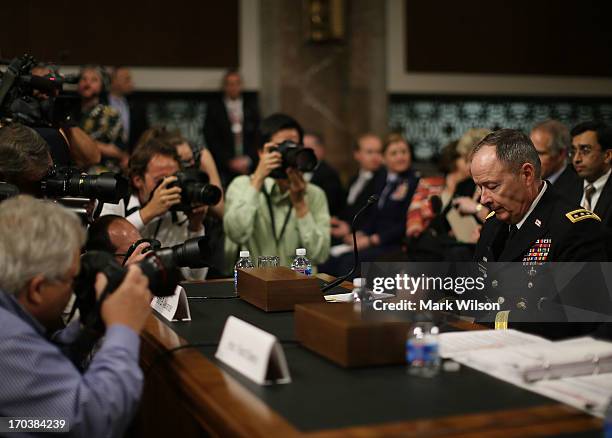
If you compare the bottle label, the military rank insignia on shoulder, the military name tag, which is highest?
the military rank insignia on shoulder

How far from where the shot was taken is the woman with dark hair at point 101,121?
5.45 meters

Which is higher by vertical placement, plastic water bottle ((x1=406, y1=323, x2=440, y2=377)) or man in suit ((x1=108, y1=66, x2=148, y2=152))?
man in suit ((x1=108, y1=66, x2=148, y2=152))

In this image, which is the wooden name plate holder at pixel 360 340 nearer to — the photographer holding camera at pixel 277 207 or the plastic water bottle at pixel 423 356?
the plastic water bottle at pixel 423 356

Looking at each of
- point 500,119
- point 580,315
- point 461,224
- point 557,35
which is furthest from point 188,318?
point 557,35

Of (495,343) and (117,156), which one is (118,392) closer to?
(495,343)

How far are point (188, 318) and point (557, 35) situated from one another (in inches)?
292

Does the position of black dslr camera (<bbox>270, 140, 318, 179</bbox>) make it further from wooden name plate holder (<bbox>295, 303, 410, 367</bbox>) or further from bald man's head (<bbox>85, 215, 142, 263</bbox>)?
wooden name plate holder (<bbox>295, 303, 410, 367</bbox>)

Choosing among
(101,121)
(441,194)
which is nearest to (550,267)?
(441,194)

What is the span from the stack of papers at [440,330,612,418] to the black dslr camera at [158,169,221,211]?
1.70 meters

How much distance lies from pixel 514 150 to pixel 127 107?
474 centimetres

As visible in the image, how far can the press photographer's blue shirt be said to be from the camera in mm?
1708

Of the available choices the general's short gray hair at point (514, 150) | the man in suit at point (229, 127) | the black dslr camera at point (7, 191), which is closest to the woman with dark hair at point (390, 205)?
the man in suit at point (229, 127)

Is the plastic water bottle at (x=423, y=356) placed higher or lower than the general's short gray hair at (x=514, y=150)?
lower

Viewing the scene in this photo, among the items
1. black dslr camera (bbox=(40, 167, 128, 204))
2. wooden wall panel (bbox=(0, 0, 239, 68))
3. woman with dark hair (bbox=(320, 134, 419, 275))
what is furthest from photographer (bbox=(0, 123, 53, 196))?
wooden wall panel (bbox=(0, 0, 239, 68))
